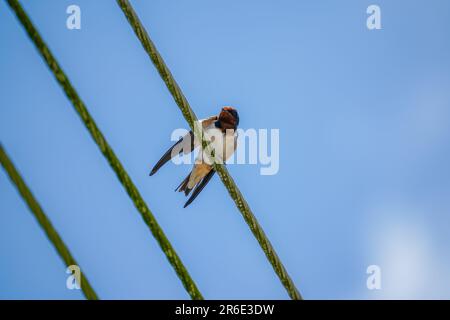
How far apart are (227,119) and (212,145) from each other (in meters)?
0.33

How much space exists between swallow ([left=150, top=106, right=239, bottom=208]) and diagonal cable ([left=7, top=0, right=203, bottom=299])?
239cm

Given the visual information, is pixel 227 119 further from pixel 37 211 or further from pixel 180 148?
pixel 37 211

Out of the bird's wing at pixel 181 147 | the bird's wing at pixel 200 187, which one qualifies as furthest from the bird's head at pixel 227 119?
the bird's wing at pixel 200 187

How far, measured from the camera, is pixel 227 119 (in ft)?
14.3

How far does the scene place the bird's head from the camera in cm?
436

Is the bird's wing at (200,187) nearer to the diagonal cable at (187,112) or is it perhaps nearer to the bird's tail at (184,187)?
the bird's tail at (184,187)

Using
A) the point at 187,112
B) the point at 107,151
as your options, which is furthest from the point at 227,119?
the point at 107,151

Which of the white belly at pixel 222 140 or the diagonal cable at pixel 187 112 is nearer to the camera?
the diagonal cable at pixel 187 112

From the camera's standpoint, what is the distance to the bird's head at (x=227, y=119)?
4359 mm
